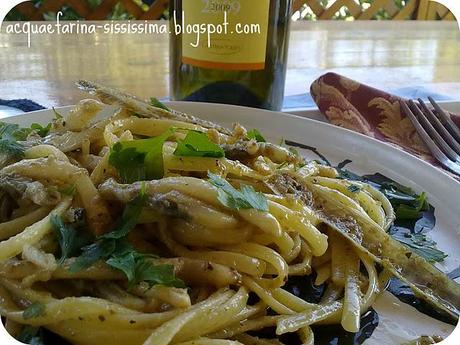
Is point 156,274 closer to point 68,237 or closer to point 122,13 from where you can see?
point 68,237

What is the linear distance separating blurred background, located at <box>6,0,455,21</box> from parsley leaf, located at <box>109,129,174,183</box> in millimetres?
2855

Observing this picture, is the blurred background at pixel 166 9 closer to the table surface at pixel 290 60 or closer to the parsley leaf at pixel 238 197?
the table surface at pixel 290 60

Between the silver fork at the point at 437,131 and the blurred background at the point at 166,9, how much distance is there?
224 cm

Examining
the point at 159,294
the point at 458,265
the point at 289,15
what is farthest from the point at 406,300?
the point at 289,15

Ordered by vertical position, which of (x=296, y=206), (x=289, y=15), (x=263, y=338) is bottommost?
(x=263, y=338)

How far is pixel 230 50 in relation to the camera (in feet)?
4.65

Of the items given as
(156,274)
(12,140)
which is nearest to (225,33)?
(12,140)

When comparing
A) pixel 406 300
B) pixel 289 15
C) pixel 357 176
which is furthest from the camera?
pixel 289 15

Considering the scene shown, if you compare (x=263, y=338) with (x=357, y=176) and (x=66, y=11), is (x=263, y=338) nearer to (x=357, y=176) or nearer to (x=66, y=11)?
(x=357, y=176)

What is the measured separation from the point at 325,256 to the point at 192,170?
0.25 metres

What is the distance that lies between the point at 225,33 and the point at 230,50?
0.15 ft

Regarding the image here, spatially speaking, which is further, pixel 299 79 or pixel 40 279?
pixel 299 79

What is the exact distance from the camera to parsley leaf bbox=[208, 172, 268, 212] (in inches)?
31.0

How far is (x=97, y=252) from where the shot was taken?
0.74 meters
